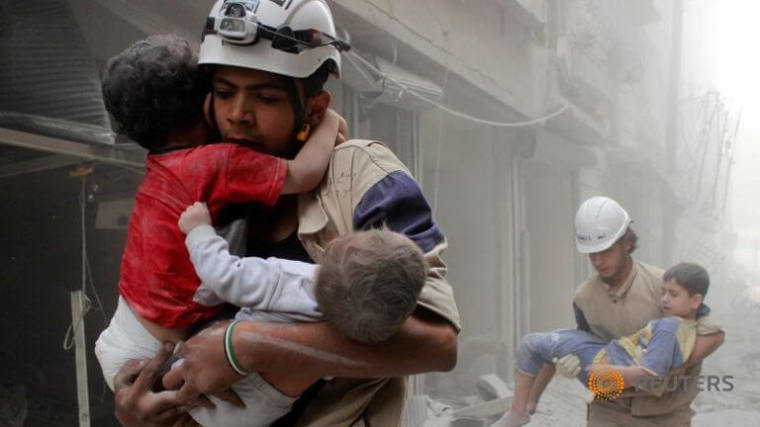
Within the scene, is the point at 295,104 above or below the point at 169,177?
above

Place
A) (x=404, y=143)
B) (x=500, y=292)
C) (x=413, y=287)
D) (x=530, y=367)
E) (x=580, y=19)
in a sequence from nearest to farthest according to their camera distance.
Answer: (x=413, y=287), (x=530, y=367), (x=404, y=143), (x=500, y=292), (x=580, y=19)

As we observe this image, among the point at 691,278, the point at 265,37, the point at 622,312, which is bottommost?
the point at 622,312

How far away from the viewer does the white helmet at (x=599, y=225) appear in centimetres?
440

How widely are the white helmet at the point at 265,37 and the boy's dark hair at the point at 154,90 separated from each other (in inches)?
2.5

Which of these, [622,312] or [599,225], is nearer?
[622,312]

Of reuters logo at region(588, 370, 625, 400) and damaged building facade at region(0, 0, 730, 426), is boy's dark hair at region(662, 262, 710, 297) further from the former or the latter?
damaged building facade at region(0, 0, 730, 426)

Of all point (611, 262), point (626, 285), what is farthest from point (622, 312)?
point (611, 262)

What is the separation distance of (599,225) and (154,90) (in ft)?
11.7

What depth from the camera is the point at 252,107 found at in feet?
5.01

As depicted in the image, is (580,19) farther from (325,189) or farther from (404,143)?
(325,189)

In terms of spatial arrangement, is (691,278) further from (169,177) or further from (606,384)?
(169,177)

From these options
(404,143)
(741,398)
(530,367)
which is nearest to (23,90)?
(530,367)

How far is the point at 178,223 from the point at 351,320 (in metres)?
0.46

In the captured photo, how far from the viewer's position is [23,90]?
3078mm
